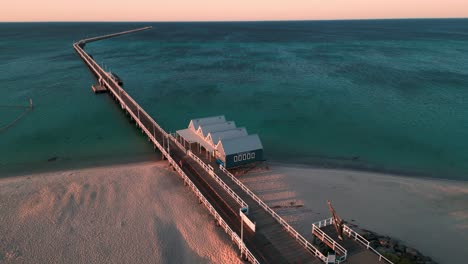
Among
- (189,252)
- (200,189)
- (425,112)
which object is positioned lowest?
(189,252)

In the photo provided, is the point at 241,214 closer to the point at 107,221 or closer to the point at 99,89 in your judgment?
the point at 107,221

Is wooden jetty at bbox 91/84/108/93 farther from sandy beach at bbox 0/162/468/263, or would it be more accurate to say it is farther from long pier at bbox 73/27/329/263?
sandy beach at bbox 0/162/468/263

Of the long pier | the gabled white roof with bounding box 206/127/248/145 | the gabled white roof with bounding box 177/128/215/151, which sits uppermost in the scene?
the gabled white roof with bounding box 206/127/248/145

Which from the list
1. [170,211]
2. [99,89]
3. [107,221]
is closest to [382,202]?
[170,211]

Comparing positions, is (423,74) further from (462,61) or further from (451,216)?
(451,216)

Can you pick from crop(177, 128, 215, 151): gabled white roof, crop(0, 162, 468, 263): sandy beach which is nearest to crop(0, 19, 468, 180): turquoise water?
crop(0, 162, 468, 263): sandy beach

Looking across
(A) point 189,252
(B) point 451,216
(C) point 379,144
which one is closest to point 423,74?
(C) point 379,144

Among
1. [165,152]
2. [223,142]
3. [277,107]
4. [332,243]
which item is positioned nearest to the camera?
[332,243]
